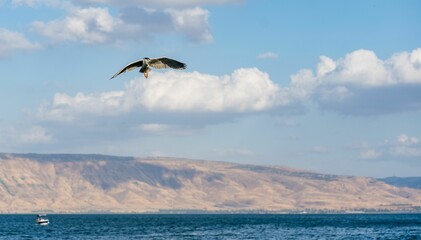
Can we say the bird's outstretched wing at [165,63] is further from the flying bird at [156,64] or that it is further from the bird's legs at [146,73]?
the bird's legs at [146,73]

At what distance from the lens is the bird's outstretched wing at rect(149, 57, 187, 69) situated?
29992 millimetres

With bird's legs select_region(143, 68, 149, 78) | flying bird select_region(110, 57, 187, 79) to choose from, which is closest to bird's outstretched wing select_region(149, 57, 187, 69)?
flying bird select_region(110, 57, 187, 79)

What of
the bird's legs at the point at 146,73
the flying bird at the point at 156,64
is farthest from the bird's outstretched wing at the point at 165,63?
the bird's legs at the point at 146,73

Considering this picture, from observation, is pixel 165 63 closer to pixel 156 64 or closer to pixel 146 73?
pixel 156 64

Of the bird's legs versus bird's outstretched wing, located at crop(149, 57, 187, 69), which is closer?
the bird's legs

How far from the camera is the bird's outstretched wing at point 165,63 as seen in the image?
29992mm

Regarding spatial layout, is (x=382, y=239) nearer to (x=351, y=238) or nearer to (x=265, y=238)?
(x=351, y=238)

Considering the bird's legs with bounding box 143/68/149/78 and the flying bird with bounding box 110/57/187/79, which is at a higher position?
the flying bird with bounding box 110/57/187/79

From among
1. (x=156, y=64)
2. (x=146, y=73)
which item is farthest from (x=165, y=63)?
(x=146, y=73)

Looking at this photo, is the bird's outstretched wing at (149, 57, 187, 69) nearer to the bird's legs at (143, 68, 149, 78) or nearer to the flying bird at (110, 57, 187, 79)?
the flying bird at (110, 57, 187, 79)

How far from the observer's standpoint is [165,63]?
99.8 feet

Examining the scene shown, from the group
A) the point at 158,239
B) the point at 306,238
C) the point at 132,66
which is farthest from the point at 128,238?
the point at 132,66

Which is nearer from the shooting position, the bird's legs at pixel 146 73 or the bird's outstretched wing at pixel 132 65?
the bird's legs at pixel 146 73

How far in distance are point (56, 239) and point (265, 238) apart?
36.4 m
